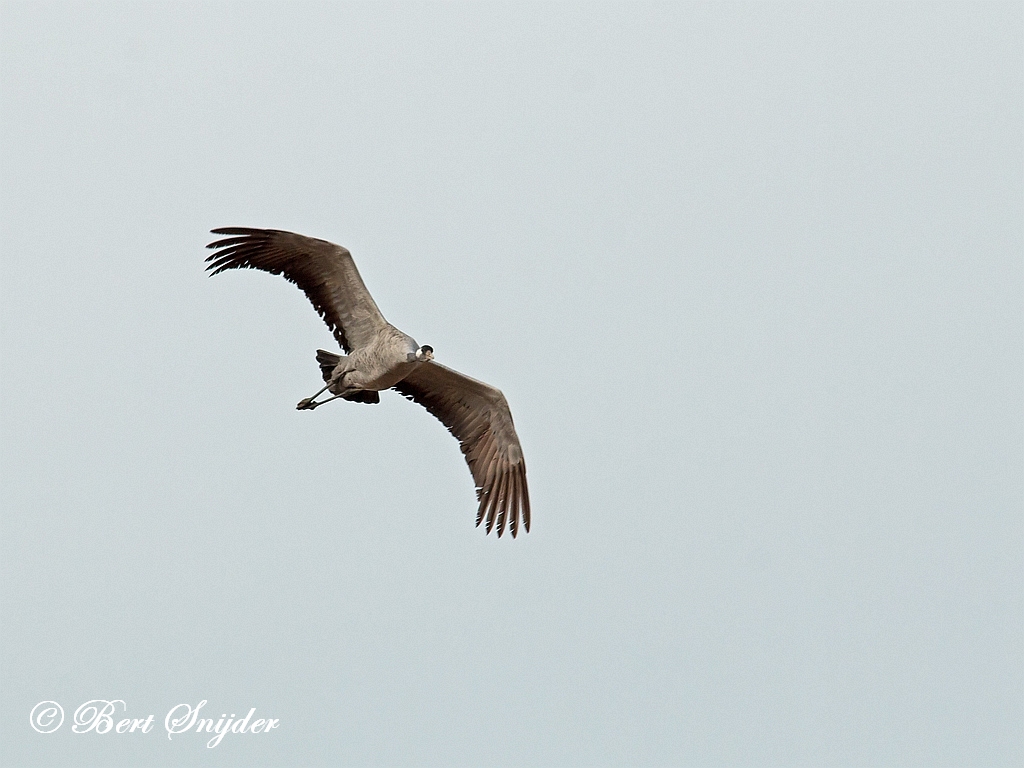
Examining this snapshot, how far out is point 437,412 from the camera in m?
22.5

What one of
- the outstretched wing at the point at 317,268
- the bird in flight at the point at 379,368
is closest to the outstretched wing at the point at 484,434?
the bird in flight at the point at 379,368

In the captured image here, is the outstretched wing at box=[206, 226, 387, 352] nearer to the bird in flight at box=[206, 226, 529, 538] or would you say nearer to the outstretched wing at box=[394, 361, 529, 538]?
the bird in flight at box=[206, 226, 529, 538]

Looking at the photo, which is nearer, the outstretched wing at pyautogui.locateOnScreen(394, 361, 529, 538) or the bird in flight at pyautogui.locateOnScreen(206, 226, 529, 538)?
the bird in flight at pyautogui.locateOnScreen(206, 226, 529, 538)

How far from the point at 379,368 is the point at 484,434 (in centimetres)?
234

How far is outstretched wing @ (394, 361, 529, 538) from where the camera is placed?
22.0 meters

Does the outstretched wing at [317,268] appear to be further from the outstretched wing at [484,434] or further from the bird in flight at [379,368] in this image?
the outstretched wing at [484,434]

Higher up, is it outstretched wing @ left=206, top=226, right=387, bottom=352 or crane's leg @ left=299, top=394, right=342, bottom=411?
outstretched wing @ left=206, top=226, right=387, bottom=352

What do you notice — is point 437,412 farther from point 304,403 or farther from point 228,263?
point 228,263

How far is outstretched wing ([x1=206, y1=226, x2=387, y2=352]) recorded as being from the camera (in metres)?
20.5

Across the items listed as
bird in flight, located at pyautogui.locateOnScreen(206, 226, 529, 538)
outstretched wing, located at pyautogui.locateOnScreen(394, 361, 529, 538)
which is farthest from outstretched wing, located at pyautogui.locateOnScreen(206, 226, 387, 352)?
outstretched wing, located at pyautogui.locateOnScreen(394, 361, 529, 538)

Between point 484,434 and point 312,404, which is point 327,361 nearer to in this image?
point 312,404

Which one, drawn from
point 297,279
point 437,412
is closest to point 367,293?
point 297,279

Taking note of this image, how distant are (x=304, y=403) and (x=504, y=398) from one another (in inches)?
106

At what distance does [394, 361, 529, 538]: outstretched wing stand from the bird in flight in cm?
1
